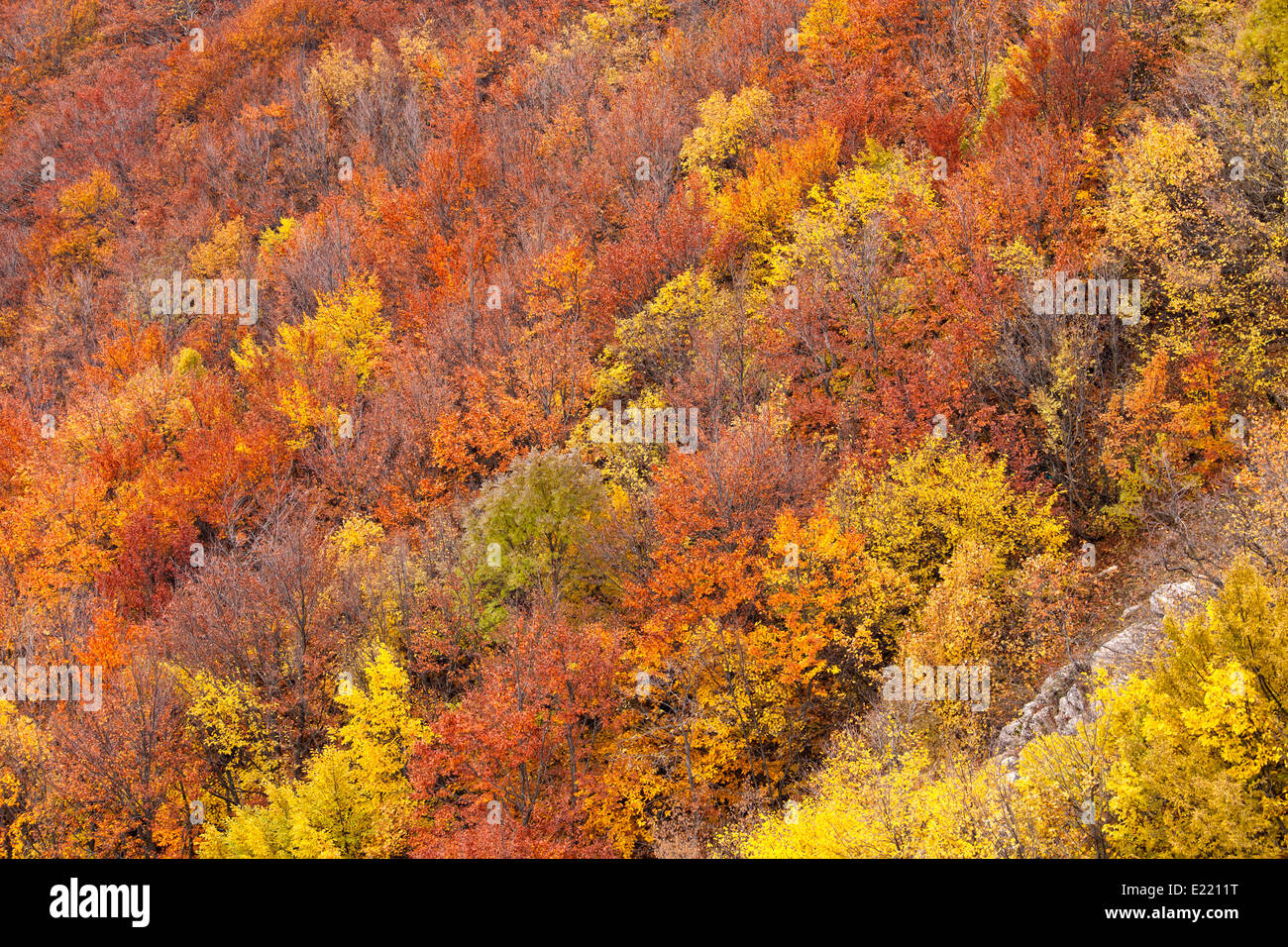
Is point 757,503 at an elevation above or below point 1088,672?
above

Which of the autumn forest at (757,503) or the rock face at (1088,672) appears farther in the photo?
the autumn forest at (757,503)

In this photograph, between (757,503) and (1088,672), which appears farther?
(757,503)

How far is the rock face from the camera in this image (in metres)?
20.4

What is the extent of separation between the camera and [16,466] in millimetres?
57562

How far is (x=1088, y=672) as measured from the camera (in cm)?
2231

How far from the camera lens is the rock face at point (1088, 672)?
20.4 meters

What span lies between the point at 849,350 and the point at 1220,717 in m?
26.2

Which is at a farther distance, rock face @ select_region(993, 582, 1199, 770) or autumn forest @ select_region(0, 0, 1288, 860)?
autumn forest @ select_region(0, 0, 1288, 860)

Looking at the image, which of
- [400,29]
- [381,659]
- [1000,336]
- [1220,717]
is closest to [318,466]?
[381,659]

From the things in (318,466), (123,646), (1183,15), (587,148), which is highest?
(587,148)

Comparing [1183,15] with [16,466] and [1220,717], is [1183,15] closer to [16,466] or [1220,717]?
[1220,717]

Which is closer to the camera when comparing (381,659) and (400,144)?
(381,659)
